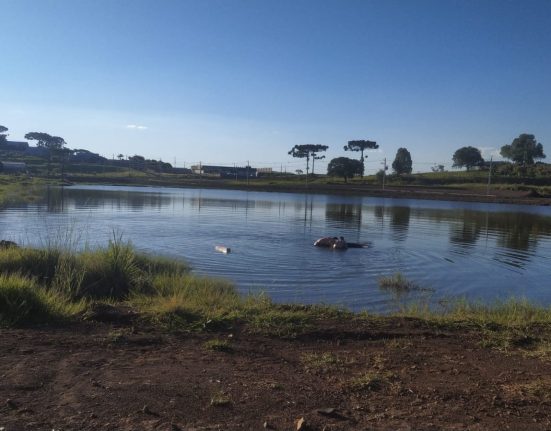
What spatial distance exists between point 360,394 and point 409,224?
120 feet

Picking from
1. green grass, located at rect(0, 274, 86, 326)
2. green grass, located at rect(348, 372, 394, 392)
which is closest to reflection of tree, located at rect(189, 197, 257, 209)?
green grass, located at rect(0, 274, 86, 326)

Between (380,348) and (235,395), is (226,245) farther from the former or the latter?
(235,395)

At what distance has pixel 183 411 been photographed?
4.99 meters

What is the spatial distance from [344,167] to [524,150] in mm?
58673

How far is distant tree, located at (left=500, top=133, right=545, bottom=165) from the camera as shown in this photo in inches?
6314

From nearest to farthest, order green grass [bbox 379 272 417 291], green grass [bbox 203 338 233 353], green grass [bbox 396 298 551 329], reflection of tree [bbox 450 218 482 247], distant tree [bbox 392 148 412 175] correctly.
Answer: green grass [bbox 203 338 233 353] < green grass [bbox 396 298 551 329] < green grass [bbox 379 272 417 291] < reflection of tree [bbox 450 218 482 247] < distant tree [bbox 392 148 412 175]

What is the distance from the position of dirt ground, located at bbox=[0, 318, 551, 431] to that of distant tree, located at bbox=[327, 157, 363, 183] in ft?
438

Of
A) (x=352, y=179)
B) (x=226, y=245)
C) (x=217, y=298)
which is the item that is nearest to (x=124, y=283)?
(x=217, y=298)

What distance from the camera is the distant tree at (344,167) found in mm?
142250

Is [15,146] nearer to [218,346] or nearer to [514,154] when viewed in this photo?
[514,154]

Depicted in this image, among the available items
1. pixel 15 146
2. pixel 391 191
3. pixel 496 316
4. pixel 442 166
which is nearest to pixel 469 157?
pixel 442 166

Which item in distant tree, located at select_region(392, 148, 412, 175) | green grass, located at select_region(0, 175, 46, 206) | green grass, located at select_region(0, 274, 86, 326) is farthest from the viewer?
distant tree, located at select_region(392, 148, 412, 175)

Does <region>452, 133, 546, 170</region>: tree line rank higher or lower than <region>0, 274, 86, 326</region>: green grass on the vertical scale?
higher

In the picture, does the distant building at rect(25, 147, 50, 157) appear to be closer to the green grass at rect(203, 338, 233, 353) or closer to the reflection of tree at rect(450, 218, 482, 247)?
the reflection of tree at rect(450, 218, 482, 247)
